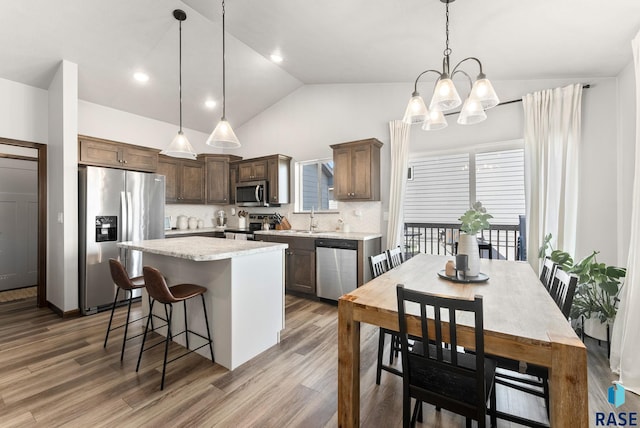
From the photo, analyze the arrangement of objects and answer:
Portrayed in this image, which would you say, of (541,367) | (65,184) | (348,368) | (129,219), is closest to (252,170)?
(129,219)

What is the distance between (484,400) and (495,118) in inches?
126

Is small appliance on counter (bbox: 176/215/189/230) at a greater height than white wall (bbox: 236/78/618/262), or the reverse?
white wall (bbox: 236/78/618/262)

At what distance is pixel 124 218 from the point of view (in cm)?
378

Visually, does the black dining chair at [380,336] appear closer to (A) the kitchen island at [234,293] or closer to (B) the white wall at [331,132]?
(A) the kitchen island at [234,293]

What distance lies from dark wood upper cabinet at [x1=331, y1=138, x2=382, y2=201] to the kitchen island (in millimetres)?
1774

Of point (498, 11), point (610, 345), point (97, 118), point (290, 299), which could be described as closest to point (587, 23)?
point (498, 11)

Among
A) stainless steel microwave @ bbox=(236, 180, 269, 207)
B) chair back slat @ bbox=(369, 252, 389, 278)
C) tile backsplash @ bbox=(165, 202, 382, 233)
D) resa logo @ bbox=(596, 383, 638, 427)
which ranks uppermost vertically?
stainless steel microwave @ bbox=(236, 180, 269, 207)

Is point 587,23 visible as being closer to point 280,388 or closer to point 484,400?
point 484,400

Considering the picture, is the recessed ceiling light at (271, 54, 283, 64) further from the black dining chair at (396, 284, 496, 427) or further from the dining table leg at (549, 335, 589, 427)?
the dining table leg at (549, 335, 589, 427)

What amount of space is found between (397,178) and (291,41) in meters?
2.14

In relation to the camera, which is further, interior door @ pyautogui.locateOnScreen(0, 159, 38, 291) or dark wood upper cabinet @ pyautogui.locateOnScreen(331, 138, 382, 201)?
interior door @ pyautogui.locateOnScreen(0, 159, 38, 291)

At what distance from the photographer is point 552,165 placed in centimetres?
290

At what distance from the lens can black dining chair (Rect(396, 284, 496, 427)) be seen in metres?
1.18

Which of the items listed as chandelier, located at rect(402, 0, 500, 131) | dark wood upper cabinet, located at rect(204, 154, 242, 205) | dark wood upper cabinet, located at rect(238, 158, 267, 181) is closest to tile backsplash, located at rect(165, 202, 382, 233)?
dark wood upper cabinet, located at rect(204, 154, 242, 205)
